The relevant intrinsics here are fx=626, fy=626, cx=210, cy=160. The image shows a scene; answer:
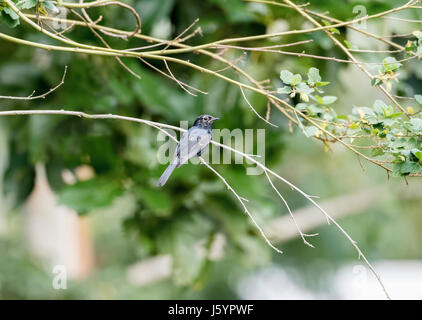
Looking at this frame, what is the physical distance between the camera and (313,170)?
669 cm

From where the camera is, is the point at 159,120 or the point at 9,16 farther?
the point at 159,120

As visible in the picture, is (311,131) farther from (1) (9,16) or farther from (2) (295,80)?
(1) (9,16)

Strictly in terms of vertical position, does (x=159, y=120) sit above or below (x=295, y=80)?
above

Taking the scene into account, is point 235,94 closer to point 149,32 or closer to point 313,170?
point 149,32

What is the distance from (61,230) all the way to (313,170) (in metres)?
2.69

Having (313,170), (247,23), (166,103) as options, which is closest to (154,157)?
(166,103)

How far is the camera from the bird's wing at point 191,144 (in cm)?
182

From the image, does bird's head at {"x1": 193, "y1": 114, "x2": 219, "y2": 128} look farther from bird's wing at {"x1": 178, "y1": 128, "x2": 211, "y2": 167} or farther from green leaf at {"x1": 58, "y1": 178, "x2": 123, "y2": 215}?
green leaf at {"x1": 58, "y1": 178, "x2": 123, "y2": 215}

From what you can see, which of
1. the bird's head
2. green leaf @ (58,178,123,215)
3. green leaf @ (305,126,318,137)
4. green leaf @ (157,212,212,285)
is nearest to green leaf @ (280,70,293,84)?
green leaf @ (305,126,318,137)

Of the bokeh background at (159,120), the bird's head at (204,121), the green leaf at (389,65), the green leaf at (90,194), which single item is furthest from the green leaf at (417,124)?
the green leaf at (90,194)

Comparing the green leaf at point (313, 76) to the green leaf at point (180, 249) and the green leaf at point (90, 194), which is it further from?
the green leaf at point (180, 249)

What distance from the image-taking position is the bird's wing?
1.82m

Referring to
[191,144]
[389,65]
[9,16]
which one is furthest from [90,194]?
[389,65]

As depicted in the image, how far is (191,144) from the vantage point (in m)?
1.82
